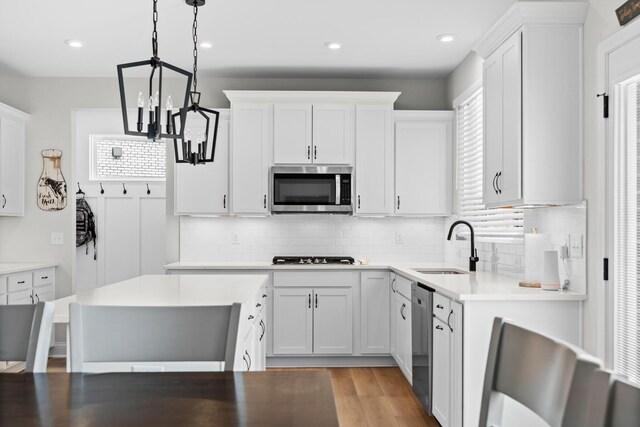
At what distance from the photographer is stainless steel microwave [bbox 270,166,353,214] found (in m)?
5.04

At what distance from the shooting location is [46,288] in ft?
16.9

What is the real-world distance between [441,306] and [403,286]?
3.71 ft

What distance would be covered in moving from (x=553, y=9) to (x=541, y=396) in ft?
8.18

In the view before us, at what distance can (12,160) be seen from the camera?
5.09m

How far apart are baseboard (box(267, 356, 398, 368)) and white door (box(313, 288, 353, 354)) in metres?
0.12

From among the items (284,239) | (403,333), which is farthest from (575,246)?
(284,239)

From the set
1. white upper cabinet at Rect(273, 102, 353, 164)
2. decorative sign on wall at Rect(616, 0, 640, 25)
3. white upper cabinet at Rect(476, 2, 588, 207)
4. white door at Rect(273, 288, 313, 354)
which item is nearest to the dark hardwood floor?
white door at Rect(273, 288, 313, 354)

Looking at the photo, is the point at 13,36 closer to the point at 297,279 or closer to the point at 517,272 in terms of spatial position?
the point at 297,279

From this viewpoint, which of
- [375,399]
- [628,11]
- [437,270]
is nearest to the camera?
[628,11]

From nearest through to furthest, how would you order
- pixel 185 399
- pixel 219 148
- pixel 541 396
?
pixel 541 396 < pixel 185 399 < pixel 219 148

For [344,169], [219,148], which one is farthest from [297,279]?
[219,148]

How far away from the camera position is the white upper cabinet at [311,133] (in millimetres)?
5039

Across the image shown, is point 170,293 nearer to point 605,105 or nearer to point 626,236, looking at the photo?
point 626,236

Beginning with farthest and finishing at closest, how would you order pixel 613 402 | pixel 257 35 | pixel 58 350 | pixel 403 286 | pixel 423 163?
pixel 58 350 < pixel 423 163 < pixel 403 286 < pixel 257 35 < pixel 613 402
